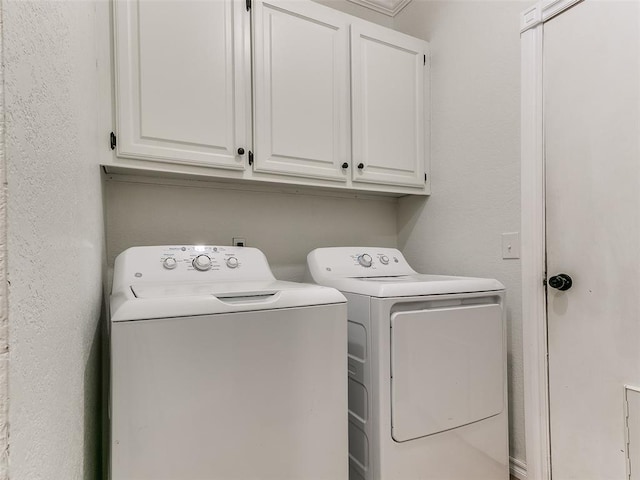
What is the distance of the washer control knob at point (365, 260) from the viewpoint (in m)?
1.92

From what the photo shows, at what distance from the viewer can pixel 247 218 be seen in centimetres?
193

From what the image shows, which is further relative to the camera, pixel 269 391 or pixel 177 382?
pixel 269 391

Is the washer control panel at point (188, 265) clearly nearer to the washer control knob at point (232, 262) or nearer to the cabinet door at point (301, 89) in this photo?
the washer control knob at point (232, 262)

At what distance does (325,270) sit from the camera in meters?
1.79

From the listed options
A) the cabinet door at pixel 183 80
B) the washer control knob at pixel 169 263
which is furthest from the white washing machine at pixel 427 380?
the cabinet door at pixel 183 80

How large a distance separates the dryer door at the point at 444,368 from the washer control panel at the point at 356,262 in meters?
0.57

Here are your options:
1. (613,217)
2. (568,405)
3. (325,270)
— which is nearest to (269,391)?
(325,270)

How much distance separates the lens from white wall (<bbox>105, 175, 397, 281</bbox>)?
1.69 m

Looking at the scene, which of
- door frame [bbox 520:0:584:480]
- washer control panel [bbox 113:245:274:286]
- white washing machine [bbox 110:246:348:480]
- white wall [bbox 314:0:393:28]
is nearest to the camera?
white washing machine [bbox 110:246:348:480]

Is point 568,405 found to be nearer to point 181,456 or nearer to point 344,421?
point 344,421

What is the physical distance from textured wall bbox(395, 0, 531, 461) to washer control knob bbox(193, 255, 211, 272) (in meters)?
1.30

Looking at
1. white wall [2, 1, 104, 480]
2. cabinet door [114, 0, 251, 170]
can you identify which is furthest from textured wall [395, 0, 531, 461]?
white wall [2, 1, 104, 480]

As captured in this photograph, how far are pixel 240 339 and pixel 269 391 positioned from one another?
18 cm

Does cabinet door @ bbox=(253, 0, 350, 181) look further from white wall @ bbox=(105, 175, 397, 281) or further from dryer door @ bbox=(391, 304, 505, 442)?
dryer door @ bbox=(391, 304, 505, 442)
